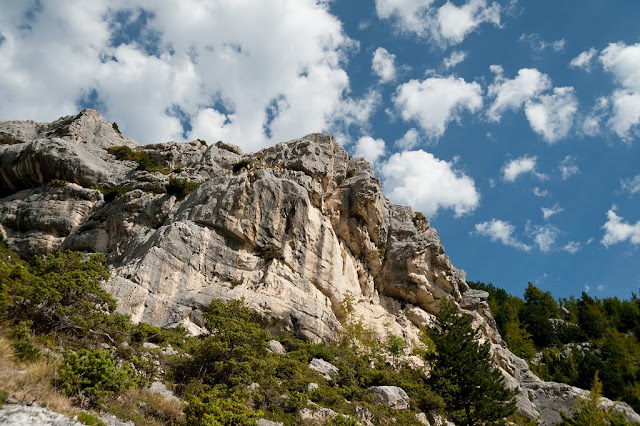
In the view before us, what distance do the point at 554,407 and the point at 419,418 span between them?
93.6 ft

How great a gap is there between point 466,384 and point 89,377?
2698 cm

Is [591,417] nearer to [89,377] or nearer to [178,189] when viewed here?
[89,377]

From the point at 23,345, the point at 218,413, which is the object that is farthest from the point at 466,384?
the point at 23,345

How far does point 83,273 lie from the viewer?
18547 millimetres

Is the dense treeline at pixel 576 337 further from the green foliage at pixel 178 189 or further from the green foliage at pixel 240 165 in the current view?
the green foliage at pixel 178 189

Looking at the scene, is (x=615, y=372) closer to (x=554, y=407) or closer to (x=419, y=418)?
(x=554, y=407)

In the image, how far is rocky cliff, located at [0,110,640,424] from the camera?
32.4m

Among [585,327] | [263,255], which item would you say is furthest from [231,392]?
[585,327]

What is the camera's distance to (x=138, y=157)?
180ft

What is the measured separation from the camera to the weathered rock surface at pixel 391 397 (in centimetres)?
2575

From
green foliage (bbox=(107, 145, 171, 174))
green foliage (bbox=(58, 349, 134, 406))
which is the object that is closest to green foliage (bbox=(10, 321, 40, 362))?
green foliage (bbox=(58, 349, 134, 406))

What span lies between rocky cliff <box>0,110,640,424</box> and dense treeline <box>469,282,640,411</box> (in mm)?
7765

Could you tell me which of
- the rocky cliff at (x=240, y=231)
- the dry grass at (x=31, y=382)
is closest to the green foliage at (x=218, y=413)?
the dry grass at (x=31, y=382)

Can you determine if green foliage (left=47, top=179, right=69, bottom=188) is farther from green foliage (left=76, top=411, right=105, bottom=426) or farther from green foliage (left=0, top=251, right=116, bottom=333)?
green foliage (left=76, top=411, right=105, bottom=426)
